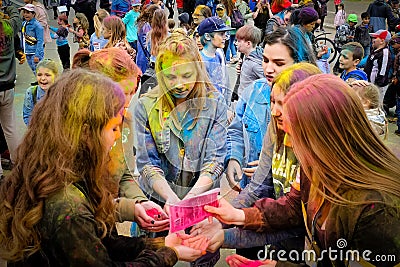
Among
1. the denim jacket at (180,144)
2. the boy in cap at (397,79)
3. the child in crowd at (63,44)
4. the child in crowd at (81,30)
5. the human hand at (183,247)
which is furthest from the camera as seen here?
the child in crowd at (81,30)

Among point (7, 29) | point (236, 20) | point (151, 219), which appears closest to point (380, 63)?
point (236, 20)

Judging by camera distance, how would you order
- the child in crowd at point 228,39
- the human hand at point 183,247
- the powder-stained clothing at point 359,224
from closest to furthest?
the powder-stained clothing at point 359,224
the human hand at point 183,247
the child in crowd at point 228,39

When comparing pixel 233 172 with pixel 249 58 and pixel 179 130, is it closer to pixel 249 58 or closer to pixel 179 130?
pixel 179 130

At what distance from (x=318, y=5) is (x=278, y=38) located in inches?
418

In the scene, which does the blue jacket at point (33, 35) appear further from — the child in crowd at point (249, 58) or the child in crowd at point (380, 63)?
the child in crowd at point (380, 63)

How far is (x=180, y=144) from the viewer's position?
2.27 meters

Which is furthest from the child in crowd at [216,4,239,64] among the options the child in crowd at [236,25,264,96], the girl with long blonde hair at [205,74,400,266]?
the girl with long blonde hair at [205,74,400,266]

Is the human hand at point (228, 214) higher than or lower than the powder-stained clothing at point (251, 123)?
lower

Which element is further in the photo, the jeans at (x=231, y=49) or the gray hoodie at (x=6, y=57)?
the jeans at (x=231, y=49)

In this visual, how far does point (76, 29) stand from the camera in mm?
8625

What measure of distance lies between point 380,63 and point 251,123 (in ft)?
16.8

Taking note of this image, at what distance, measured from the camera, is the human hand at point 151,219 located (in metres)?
2.23

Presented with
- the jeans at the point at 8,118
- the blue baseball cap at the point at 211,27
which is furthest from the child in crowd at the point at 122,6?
the jeans at the point at 8,118


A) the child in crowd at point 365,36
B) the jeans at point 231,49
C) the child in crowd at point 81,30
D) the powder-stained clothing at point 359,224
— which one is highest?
the powder-stained clothing at point 359,224
